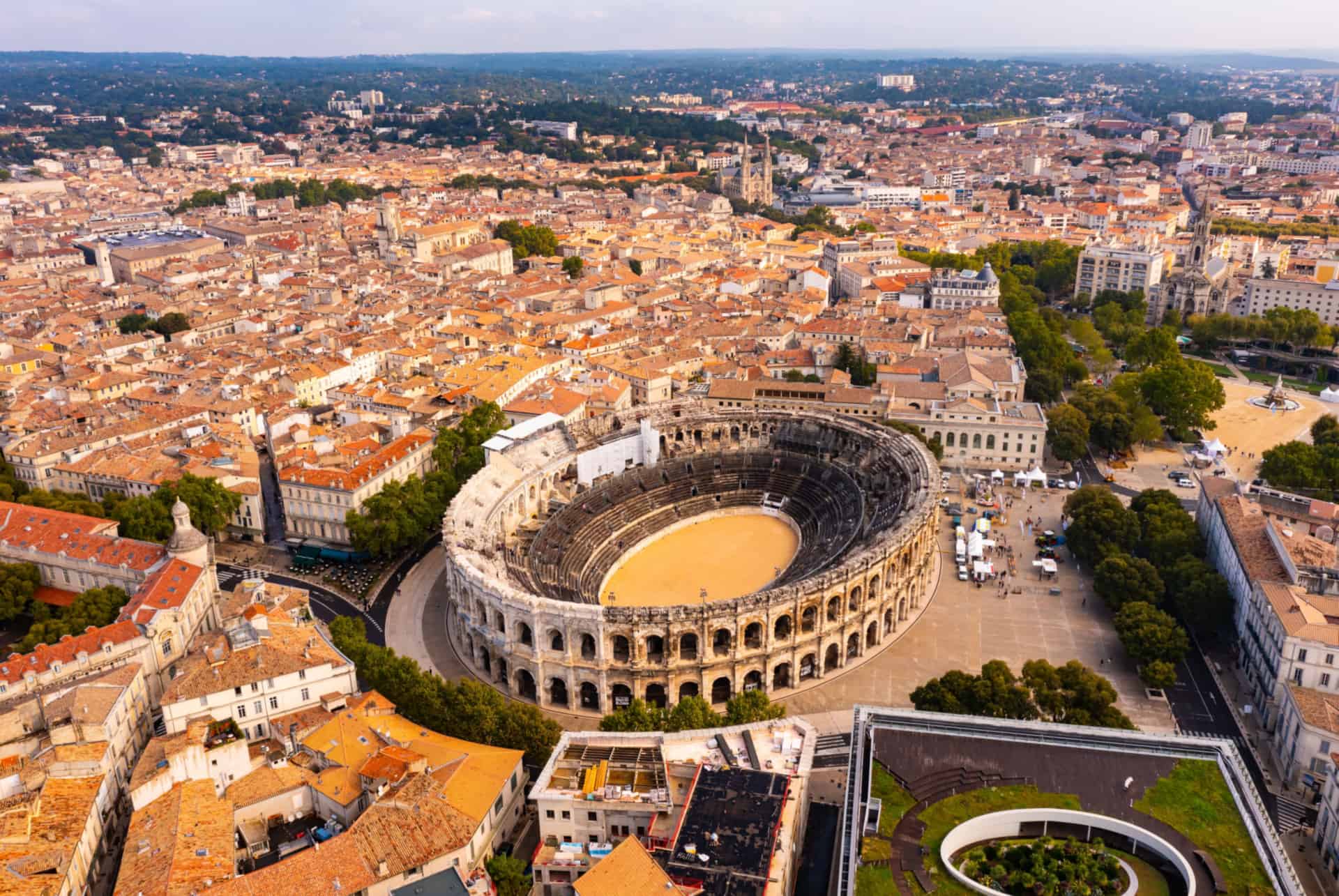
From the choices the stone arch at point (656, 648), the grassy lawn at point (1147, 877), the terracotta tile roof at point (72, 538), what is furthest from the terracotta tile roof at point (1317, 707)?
the terracotta tile roof at point (72, 538)

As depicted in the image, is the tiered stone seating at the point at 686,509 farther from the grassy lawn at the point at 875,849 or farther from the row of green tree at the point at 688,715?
the grassy lawn at the point at 875,849

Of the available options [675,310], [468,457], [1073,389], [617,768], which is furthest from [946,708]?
[675,310]

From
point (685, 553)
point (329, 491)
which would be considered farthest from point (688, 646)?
point (329, 491)

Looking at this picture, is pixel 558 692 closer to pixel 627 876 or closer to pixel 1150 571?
pixel 627 876

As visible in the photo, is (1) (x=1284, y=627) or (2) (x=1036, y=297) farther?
(2) (x=1036, y=297)

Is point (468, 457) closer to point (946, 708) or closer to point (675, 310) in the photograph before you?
point (946, 708)

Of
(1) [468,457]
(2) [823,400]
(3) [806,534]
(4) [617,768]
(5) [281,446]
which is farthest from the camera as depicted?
(2) [823,400]

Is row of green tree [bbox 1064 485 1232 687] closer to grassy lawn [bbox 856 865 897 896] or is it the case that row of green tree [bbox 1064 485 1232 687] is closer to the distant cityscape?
the distant cityscape
